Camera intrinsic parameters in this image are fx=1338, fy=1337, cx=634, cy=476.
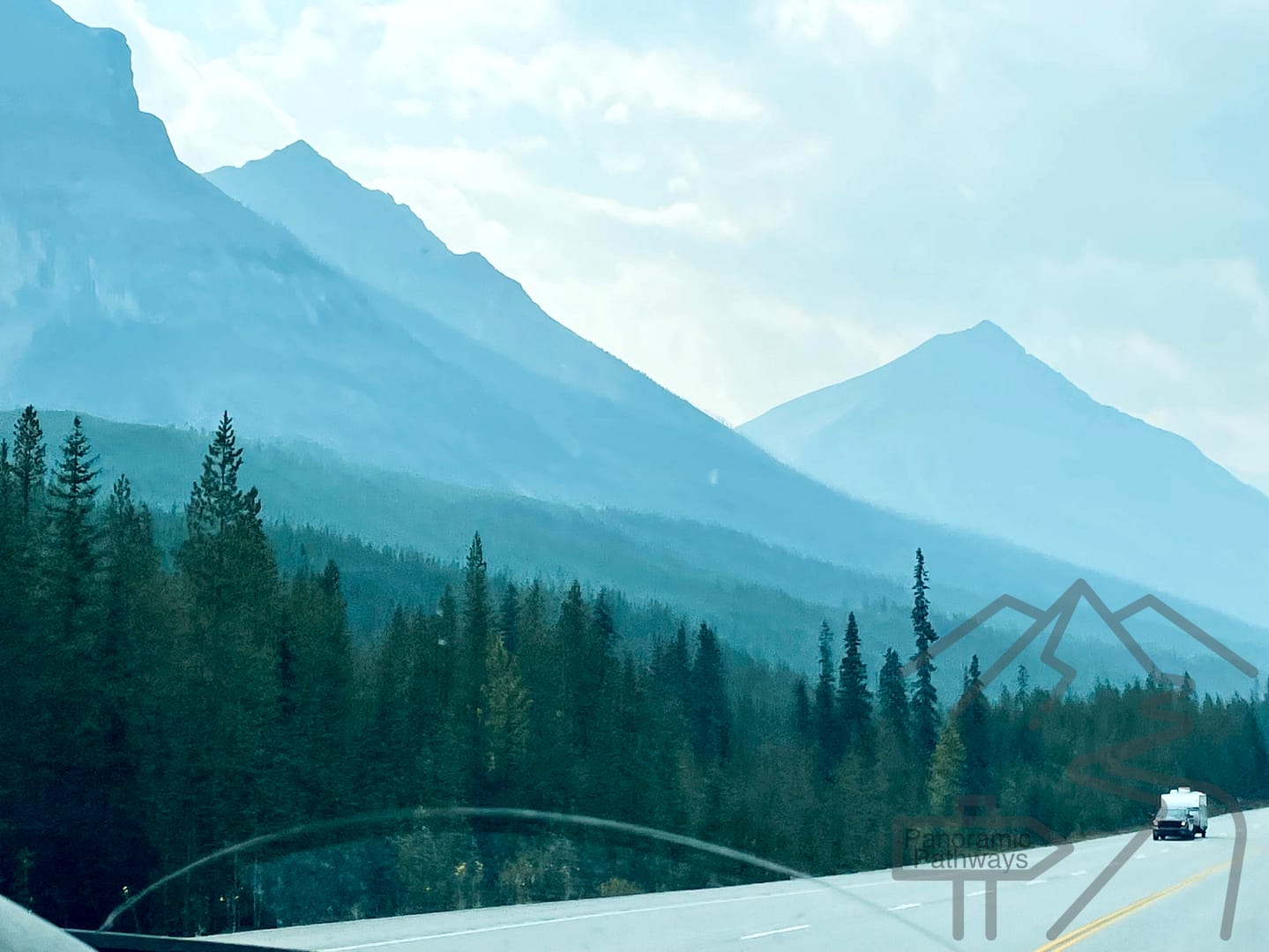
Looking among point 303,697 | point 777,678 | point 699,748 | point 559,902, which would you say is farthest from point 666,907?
point 777,678

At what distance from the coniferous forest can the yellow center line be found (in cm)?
1441

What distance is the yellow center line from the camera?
642 inches

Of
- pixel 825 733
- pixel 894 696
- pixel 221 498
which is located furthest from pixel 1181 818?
pixel 221 498

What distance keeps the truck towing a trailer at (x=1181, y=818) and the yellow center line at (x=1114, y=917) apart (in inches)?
750

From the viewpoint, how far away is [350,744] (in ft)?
195

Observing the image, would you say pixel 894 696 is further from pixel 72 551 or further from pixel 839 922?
pixel 839 922

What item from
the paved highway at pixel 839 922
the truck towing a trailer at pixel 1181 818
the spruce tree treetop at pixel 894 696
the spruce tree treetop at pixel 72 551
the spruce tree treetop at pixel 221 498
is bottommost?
the truck towing a trailer at pixel 1181 818

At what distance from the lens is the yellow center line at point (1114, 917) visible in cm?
1631

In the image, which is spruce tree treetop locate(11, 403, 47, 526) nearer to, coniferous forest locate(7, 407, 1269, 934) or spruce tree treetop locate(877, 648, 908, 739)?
coniferous forest locate(7, 407, 1269, 934)

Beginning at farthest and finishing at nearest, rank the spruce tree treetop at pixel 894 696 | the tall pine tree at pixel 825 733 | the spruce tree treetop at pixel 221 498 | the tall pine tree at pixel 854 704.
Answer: the spruce tree treetop at pixel 894 696 → the tall pine tree at pixel 854 704 → the tall pine tree at pixel 825 733 → the spruce tree treetop at pixel 221 498

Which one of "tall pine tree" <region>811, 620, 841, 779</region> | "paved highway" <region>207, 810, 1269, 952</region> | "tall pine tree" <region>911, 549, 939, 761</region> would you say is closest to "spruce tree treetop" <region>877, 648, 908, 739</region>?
"tall pine tree" <region>911, 549, 939, 761</region>

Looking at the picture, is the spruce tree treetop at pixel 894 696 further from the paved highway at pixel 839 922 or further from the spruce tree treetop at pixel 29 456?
the paved highway at pixel 839 922

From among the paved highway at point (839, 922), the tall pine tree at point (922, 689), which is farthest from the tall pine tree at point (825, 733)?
the paved highway at point (839, 922)

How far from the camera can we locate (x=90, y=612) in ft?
157
